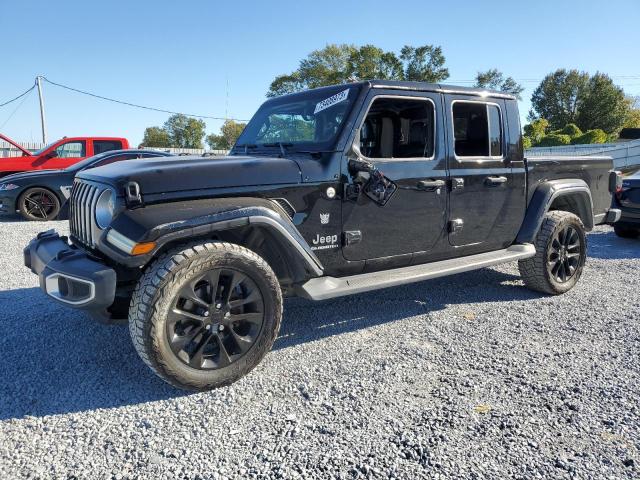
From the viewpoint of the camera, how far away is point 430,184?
369 centimetres

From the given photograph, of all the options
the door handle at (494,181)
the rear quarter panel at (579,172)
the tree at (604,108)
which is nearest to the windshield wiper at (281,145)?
the door handle at (494,181)

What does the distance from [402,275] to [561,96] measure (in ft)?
206

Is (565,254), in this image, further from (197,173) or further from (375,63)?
(375,63)

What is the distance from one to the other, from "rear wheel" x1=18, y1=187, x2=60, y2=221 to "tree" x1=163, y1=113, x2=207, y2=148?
70.1 m

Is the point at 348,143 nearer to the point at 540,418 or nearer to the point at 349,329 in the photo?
the point at 349,329

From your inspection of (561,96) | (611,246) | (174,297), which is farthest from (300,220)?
(561,96)

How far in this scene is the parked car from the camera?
8.66m

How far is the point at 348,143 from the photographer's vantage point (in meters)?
3.32

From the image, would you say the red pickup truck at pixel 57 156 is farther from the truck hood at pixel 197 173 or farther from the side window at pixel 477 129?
the side window at pixel 477 129

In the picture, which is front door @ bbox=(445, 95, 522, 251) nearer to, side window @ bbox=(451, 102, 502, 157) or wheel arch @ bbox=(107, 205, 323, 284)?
side window @ bbox=(451, 102, 502, 157)

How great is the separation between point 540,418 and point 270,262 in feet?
5.97

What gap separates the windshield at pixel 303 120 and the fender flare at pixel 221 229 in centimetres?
74

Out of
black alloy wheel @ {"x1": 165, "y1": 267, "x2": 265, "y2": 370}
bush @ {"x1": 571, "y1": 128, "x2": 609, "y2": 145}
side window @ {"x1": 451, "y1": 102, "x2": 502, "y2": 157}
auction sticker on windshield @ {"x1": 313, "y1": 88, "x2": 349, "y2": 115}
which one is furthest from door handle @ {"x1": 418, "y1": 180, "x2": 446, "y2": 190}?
bush @ {"x1": 571, "y1": 128, "x2": 609, "y2": 145}

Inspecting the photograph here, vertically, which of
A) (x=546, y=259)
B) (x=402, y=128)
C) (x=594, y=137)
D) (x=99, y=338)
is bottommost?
(x=99, y=338)
